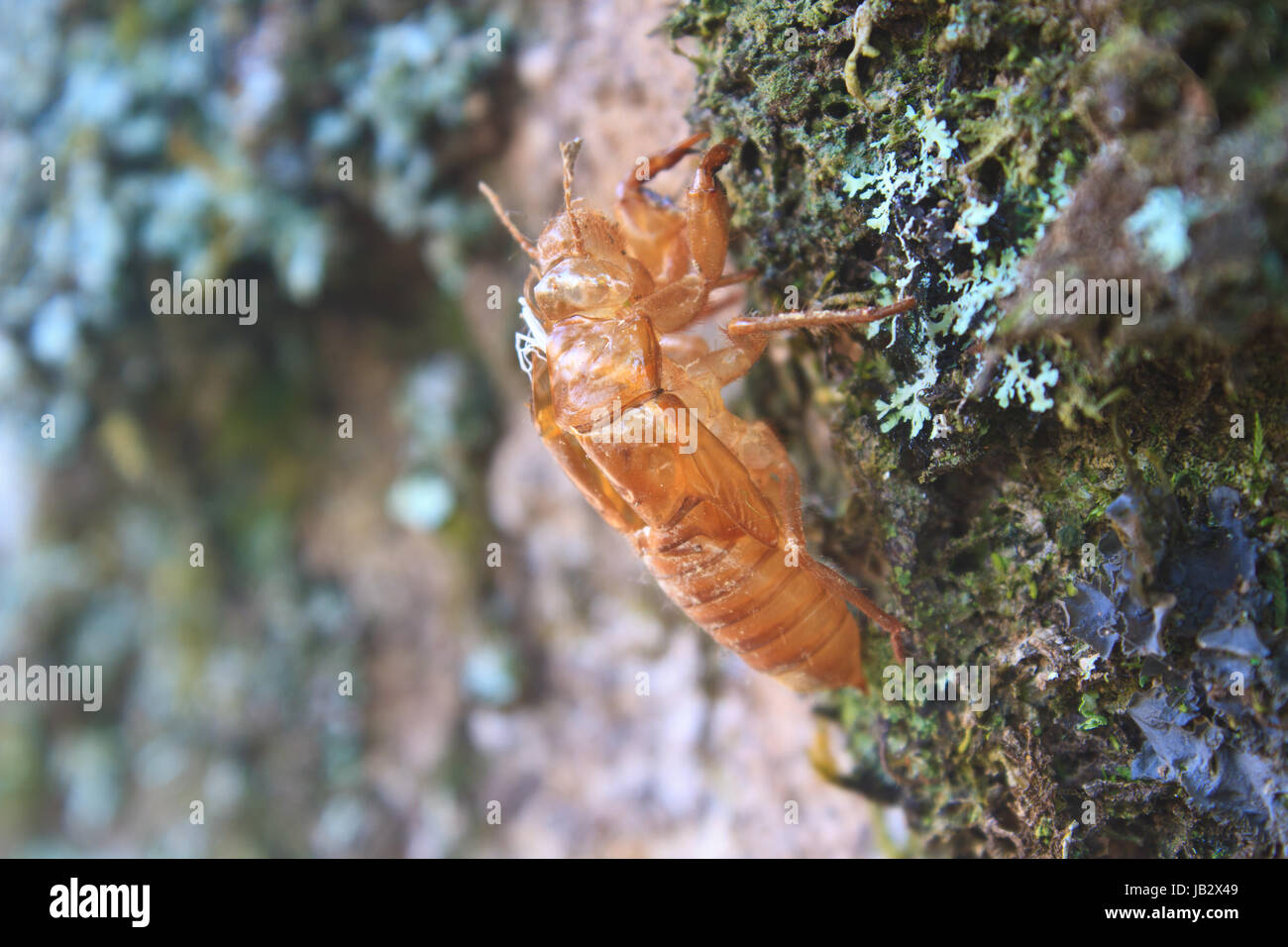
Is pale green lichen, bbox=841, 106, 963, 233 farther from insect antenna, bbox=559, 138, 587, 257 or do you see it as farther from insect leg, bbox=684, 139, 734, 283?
insect antenna, bbox=559, 138, 587, 257

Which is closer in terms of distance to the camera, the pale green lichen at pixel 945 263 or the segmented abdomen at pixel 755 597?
the pale green lichen at pixel 945 263

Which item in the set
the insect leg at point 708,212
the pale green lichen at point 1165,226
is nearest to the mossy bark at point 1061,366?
the pale green lichen at point 1165,226

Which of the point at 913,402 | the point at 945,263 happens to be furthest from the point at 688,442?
the point at 945,263

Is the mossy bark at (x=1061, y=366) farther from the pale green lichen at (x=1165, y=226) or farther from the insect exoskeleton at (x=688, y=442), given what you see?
the insect exoskeleton at (x=688, y=442)

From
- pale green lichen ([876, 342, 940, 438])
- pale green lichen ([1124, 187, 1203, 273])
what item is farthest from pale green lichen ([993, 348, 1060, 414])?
pale green lichen ([1124, 187, 1203, 273])

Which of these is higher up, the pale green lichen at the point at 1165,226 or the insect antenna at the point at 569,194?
the insect antenna at the point at 569,194

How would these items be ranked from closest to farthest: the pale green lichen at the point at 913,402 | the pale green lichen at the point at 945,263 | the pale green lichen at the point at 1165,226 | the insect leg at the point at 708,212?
1. the pale green lichen at the point at 1165,226
2. the pale green lichen at the point at 945,263
3. the pale green lichen at the point at 913,402
4. the insect leg at the point at 708,212

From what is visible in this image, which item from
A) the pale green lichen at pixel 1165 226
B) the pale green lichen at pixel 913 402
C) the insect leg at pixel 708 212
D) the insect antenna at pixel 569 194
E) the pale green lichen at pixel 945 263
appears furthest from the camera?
the insect antenna at pixel 569 194
